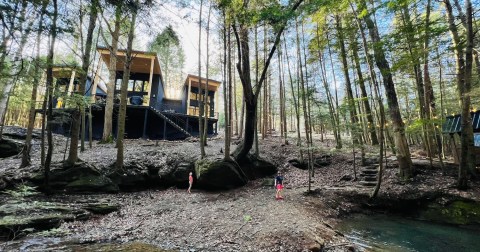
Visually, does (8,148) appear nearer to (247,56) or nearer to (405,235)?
(247,56)

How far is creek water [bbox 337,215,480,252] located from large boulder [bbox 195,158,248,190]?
16.2 ft

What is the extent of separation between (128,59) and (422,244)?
12297mm

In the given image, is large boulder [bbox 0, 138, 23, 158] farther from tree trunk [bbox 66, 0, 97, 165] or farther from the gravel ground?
tree trunk [bbox 66, 0, 97, 165]

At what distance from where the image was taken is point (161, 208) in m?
8.05

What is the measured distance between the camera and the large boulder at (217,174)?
1066 cm

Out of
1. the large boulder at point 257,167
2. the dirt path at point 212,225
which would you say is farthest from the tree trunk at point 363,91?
the large boulder at point 257,167

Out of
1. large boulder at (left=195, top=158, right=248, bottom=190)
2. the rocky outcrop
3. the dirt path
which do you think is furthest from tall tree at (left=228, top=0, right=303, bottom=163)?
the rocky outcrop

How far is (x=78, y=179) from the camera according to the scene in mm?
9109

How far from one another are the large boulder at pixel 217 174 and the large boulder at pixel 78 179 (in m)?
3.49

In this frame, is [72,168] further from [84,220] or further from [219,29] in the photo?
[219,29]

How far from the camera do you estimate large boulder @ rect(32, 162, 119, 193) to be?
8664 mm

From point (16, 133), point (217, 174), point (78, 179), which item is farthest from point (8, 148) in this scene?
point (217, 174)

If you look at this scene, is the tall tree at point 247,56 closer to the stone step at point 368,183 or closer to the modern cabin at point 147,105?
the stone step at point 368,183

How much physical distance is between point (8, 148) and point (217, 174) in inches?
439
